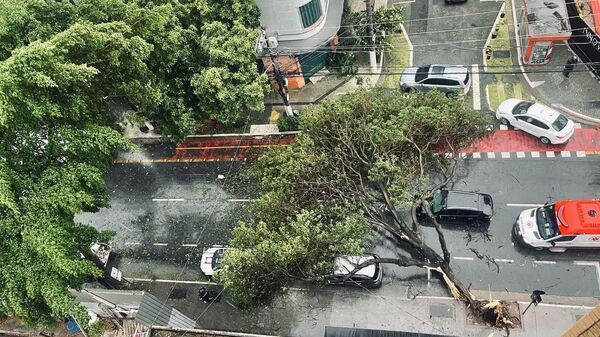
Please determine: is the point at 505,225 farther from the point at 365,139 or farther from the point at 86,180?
the point at 86,180

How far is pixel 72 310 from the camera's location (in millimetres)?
18578

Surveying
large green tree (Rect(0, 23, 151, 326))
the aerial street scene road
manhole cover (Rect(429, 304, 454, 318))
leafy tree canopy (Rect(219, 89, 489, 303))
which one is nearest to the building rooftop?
the aerial street scene road

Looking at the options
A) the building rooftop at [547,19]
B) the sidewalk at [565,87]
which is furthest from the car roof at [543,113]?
the building rooftop at [547,19]

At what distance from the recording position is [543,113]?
1095 inches

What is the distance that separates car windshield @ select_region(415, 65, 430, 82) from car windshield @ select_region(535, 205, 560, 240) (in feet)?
36.7

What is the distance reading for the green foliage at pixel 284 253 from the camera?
2120 cm

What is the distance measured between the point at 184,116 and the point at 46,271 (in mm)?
11828

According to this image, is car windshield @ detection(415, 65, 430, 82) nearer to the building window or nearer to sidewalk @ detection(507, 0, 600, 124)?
sidewalk @ detection(507, 0, 600, 124)

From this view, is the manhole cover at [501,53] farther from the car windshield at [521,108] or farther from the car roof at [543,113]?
the car roof at [543,113]

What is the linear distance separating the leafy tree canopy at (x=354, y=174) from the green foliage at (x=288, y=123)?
14.4ft

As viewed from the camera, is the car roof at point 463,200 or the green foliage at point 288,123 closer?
the car roof at point 463,200

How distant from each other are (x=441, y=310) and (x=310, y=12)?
18906mm

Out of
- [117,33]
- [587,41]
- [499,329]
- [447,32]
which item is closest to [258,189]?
[117,33]

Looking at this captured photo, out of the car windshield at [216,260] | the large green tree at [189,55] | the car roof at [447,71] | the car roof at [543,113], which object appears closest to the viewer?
the large green tree at [189,55]
